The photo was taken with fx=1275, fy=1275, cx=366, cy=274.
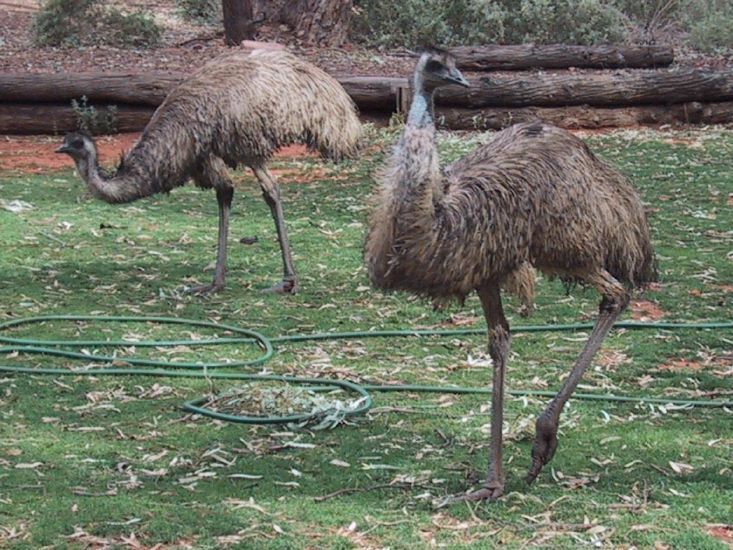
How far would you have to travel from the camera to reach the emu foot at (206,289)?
7219mm

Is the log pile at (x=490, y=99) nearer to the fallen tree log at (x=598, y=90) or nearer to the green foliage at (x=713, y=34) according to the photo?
the fallen tree log at (x=598, y=90)

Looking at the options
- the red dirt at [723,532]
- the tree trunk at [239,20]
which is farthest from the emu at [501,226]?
the tree trunk at [239,20]

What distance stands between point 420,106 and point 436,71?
123 mm

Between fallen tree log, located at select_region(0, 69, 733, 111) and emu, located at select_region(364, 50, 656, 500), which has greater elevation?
emu, located at select_region(364, 50, 656, 500)

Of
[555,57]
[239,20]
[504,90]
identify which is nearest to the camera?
[504,90]

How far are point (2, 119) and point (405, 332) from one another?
7.44 m

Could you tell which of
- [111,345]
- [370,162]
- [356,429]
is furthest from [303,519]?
[370,162]

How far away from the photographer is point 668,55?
15445 millimetres

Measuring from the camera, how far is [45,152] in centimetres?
1195

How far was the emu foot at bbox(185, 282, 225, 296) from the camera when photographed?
722 cm

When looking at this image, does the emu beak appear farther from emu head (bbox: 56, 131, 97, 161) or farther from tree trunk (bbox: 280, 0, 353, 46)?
tree trunk (bbox: 280, 0, 353, 46)

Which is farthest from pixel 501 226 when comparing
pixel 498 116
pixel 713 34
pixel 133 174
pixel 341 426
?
pixel 713 34

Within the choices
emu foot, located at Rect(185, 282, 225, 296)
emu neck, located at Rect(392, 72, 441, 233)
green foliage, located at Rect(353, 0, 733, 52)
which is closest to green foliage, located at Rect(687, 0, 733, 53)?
green foliage, located at Rect(353, 0, 733, 52)

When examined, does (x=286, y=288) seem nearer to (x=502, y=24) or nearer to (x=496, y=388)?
(x=496, y=388)
